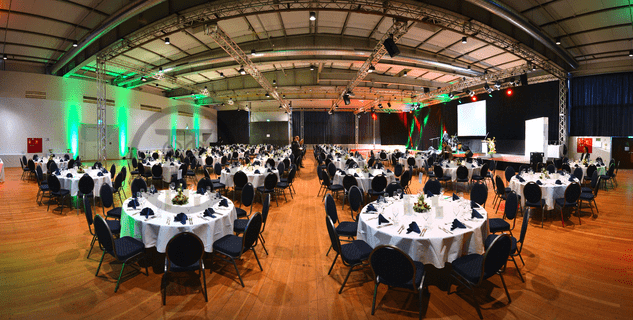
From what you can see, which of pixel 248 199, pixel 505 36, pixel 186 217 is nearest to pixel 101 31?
pixel 248 199

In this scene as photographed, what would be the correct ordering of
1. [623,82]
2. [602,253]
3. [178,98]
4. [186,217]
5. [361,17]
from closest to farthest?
1. [186,217]
2. [602,253]
3. [361,17]
4. [623,82]
5. [178,98]

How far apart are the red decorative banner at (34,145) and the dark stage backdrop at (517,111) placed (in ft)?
83.0

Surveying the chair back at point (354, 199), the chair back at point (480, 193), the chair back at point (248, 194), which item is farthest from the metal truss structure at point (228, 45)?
the chair back at point (480, 193)

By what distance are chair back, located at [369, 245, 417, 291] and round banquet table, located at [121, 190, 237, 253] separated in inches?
80.6

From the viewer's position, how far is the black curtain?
1221 cm

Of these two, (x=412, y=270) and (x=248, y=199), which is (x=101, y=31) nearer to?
(x=248, y=199)

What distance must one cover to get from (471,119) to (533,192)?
1507 cm

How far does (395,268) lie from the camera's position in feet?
7.89

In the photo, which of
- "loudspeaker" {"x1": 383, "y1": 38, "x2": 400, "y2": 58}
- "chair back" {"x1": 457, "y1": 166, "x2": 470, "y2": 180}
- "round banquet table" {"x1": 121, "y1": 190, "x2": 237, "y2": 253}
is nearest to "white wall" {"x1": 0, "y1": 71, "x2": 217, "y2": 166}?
"round banquet table" {"x1": 121, "y1": 190, "x2": 237, "y2": 253}

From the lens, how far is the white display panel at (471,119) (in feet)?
57.6

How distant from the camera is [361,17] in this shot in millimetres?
8367

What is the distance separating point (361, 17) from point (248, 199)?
670 centimetres

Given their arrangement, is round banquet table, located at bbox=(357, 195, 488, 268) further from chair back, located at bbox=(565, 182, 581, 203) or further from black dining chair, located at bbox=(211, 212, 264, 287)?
chair back, located at bbox=(565, 182, 581, 203)

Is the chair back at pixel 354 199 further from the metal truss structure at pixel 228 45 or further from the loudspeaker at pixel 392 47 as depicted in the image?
the metal truss structure at pixel 228 45
